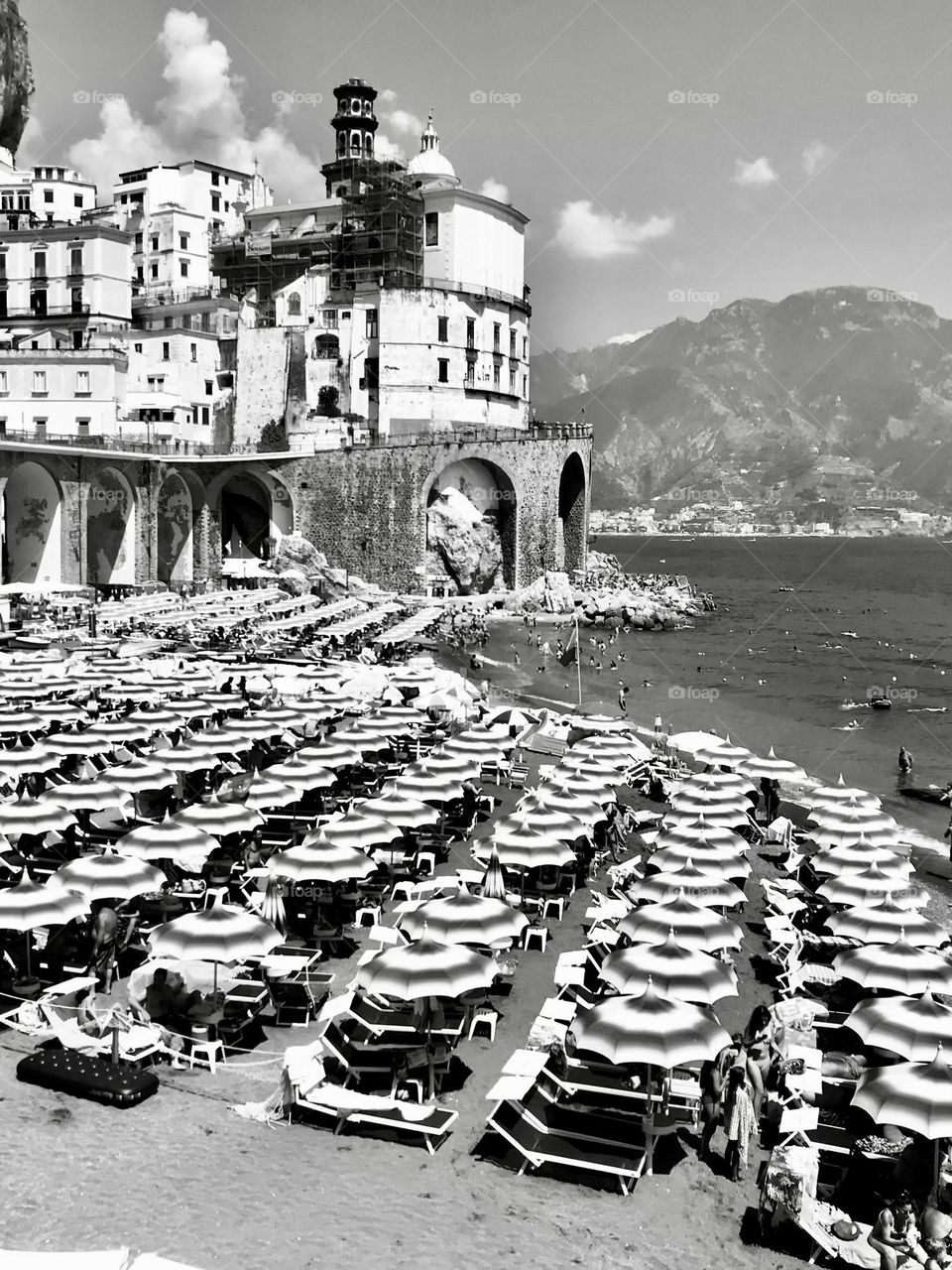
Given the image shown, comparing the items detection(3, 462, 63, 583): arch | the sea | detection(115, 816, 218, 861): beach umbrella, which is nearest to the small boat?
the sea

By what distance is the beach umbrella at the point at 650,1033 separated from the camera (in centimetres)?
1030

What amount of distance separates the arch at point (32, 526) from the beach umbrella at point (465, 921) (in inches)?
1868

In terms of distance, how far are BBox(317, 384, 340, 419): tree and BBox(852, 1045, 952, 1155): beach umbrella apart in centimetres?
6623

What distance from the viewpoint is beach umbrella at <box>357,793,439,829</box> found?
17.9 m

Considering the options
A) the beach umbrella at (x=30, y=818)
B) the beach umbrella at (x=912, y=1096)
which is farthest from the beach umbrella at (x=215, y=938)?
the beach umbrella at (x=912, y=1096)

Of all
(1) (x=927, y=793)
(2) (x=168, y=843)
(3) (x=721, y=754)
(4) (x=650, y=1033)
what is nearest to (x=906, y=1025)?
(4) (x=650, y=1033)

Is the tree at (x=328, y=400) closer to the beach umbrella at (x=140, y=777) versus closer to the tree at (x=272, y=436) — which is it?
the tree at (x=272, y=436)

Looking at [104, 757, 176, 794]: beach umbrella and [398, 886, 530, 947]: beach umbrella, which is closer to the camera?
[398, 886, 530, 947]: beach umbrella

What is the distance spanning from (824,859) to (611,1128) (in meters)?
8.56

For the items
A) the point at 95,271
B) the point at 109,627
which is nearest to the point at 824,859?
the point at 109,627

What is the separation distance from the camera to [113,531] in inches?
2469

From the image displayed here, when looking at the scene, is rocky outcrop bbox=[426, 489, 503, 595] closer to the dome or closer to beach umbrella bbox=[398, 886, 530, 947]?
the dome

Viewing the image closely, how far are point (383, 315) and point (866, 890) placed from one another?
62.1 metres

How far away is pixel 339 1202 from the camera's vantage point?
928cm
